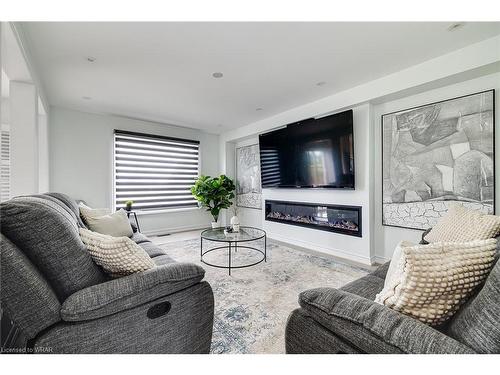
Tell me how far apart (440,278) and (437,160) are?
231 centimetres

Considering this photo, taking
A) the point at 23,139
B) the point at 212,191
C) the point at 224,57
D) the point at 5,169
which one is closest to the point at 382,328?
the point at 224,57

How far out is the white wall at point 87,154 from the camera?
146 inches

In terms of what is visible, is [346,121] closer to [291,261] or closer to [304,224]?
[304,224]

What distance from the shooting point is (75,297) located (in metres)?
0.95

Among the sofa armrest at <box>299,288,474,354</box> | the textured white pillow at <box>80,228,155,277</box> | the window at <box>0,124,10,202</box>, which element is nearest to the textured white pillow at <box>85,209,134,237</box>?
the textured white pillow at <box>80,228,155,277</box>

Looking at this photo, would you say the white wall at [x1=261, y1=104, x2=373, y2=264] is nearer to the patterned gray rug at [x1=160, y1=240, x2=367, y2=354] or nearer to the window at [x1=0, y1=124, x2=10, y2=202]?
the patterned gray rug at [x1=160, y1=240, x2=367, y2=354]

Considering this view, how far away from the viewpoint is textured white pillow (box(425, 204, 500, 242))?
1.47 m

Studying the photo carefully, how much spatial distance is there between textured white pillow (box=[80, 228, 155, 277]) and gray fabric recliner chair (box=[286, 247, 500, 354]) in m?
0.83

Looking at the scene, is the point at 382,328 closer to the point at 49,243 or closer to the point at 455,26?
the point at 49,243

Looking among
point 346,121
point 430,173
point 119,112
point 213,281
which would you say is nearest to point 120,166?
point 119,112

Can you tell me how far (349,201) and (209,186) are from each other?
8.58 ft

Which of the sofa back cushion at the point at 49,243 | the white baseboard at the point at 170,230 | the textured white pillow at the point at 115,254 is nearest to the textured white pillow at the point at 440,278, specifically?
the textured white pillow at the point at 115,254

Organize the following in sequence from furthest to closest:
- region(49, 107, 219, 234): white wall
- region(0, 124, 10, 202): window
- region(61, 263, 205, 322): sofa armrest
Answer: region(49, 107, 219, 234): white wall
region(0, 124, 10, 202): window
region(61, 263, 205, 322): sofa armrest

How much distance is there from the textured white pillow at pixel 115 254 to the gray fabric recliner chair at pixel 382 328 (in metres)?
0.83
